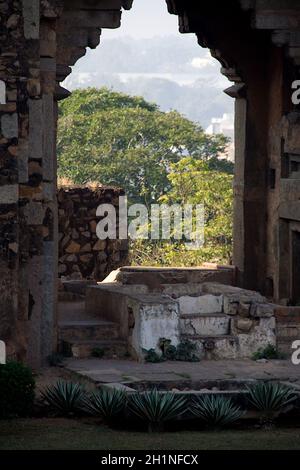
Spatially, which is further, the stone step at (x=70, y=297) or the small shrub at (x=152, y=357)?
the stone step at (x=70, y=297)

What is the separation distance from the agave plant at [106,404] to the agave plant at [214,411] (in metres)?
0.68

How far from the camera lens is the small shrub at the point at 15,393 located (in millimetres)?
18328

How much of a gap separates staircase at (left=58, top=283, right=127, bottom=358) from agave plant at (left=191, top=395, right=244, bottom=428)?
187 inches

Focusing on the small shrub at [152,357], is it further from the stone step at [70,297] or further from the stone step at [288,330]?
the stone step at [70,297]

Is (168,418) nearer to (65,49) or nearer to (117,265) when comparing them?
(65,49)

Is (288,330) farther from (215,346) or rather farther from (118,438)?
(118,438)

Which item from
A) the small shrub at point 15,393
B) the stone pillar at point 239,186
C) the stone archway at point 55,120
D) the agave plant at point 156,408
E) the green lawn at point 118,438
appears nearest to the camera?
the green lawn at point 118,438

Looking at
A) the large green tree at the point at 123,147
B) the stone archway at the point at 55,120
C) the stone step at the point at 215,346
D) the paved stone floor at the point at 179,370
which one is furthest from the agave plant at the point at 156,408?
the large green tree at the point at 123,147

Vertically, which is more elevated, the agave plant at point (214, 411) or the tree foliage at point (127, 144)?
the tree foliage at point (127, 144)

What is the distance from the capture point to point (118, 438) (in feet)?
55.5

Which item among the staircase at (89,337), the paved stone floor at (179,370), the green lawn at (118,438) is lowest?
the green lawn at (118,438)

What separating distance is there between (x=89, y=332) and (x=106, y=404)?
540 cm

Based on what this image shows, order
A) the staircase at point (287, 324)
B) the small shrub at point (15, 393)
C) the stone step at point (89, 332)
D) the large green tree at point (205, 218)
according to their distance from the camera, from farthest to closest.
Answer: the large green tree at point (205, 218) → the staircase at point (287, 324) → the stone step at point (89, 332) → the small shrub at point (15, 393)

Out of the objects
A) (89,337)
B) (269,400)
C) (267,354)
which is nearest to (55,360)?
(89,337)
